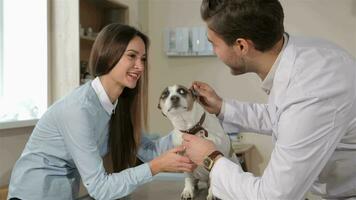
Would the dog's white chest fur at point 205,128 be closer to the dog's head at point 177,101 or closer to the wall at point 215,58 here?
the dog's head at point 177,101

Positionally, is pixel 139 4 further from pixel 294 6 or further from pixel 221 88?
pixel 294 6

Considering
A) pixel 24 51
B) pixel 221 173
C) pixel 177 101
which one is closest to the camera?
pixel 221 173

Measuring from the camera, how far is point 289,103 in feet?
2.82

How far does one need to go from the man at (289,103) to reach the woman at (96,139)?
11.3 inches

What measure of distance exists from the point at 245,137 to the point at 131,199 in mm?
2278

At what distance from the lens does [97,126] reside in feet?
4.58

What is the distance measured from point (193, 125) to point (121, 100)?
0.31 m

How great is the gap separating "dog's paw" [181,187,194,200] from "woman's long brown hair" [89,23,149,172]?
261 millimetres

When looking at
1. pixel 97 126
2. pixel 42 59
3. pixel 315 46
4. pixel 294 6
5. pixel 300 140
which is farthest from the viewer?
pixel 294 6

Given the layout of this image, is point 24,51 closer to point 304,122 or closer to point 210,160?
point 210,160

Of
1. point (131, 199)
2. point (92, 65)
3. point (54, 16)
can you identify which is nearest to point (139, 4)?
point (54, 16)

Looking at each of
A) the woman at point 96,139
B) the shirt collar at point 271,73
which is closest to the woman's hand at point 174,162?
the woman at point 96,139

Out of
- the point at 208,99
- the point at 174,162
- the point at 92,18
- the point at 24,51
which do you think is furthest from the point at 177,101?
the point at 92,18

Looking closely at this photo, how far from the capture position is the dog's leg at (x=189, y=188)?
1447 millimetres
